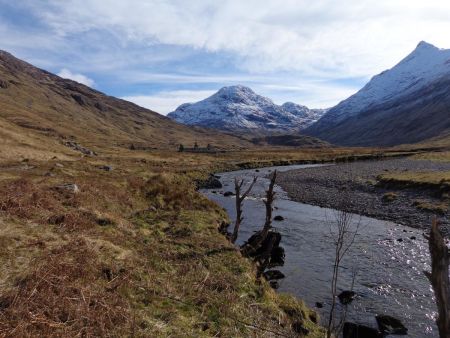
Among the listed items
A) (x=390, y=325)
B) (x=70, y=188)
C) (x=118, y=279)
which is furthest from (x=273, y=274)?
(x=70, y=188)

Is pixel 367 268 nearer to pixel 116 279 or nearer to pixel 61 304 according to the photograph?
pixel 116 279

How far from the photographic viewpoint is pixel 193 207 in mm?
35875

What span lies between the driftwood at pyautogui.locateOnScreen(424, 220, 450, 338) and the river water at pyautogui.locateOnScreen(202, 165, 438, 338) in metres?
11.9

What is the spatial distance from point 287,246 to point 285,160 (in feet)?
310

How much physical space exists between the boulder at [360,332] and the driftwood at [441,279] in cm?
1240

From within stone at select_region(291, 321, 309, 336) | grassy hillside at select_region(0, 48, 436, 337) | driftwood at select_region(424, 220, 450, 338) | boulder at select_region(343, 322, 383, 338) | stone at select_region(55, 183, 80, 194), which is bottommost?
boulder at select_region(343, 322, 383, 338)

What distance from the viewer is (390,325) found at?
1900cm

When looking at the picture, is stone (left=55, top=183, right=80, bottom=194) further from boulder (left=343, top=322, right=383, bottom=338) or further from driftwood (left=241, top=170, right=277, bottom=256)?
boulder (left=343, top=322, right=383, bottom=338)

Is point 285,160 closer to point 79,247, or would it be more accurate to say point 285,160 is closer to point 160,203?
point 160,203

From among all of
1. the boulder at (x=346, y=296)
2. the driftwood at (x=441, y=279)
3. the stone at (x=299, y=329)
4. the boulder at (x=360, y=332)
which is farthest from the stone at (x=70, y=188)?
the driftwood at (x=441, y=279)

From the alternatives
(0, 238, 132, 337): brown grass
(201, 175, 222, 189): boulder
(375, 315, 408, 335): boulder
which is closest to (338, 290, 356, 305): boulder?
(375, 315, 408, 335): boulder

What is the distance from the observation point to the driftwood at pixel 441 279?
254 inches

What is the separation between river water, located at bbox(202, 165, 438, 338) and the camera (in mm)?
20891

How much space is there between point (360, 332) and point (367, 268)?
32.4 ft
